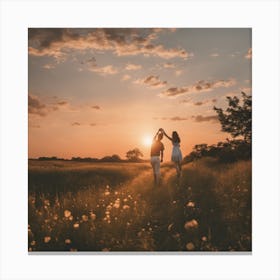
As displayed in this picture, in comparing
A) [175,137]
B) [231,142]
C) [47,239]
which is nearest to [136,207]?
[175,137]

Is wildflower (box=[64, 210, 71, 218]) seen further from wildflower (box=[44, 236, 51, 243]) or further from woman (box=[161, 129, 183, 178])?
woman (box=[161, 129, 183, 178])

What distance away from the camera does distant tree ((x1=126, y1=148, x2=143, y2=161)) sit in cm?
548

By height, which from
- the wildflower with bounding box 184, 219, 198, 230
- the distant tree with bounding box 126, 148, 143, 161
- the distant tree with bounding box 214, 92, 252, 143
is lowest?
the wildflower with bounding box 184, 219, 198, 230

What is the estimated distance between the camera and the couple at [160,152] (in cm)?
546

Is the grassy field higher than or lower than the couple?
lower

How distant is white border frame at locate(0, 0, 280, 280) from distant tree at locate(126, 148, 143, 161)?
126cm

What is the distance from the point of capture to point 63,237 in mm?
5379

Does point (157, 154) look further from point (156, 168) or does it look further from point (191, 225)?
point (191, 225)

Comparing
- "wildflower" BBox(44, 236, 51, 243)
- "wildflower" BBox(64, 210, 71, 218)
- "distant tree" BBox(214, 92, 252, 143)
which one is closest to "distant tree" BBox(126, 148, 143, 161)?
"wildflower" BBox(64, 210, 71, 218)

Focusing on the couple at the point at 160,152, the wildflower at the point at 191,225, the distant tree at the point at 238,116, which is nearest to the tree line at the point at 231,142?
the distant tree at the point at 238,116
